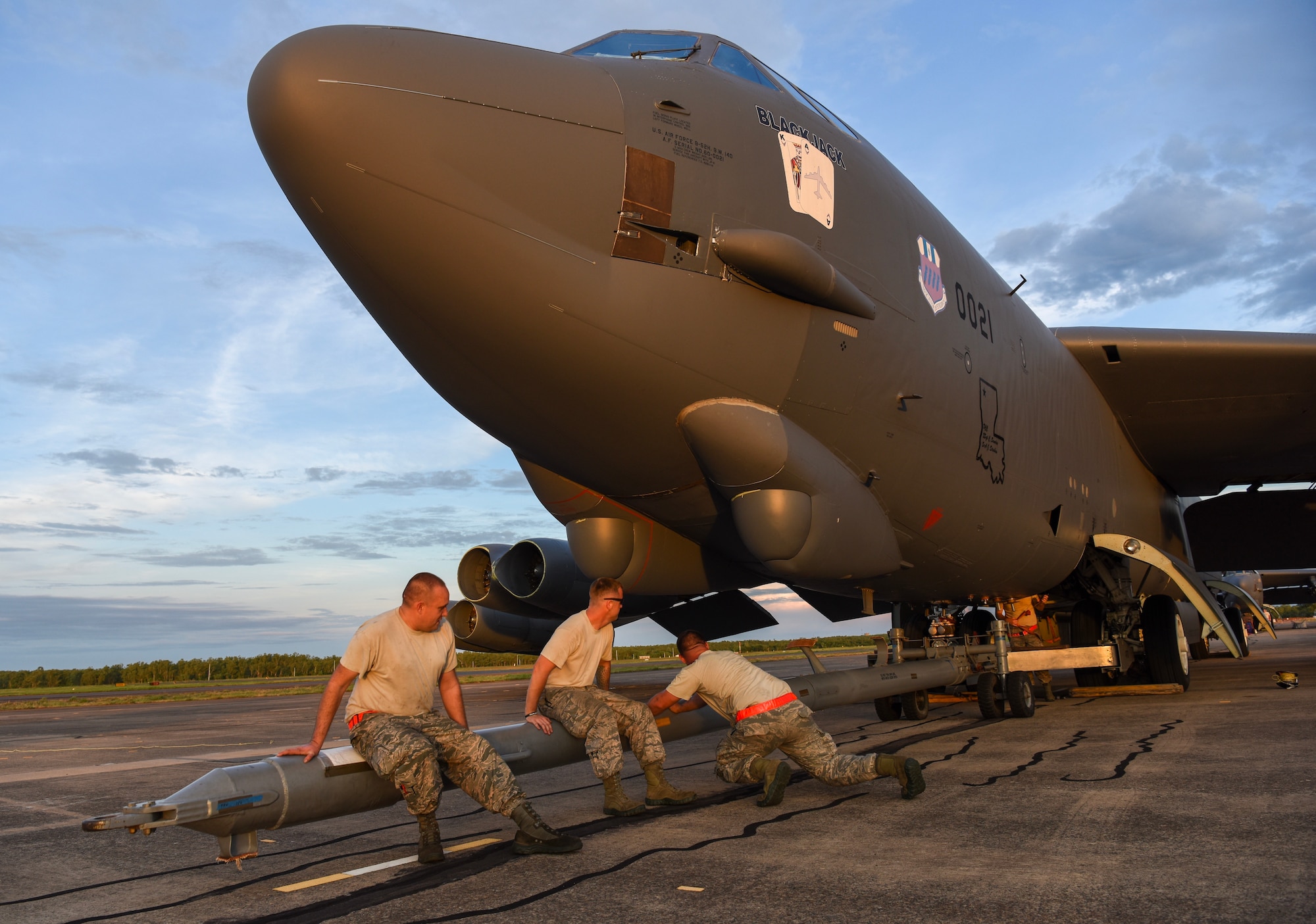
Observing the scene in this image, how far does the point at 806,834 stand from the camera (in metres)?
4.46

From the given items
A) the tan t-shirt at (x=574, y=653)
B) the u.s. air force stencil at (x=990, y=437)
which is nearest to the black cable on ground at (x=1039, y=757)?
the u.s. air force stencil at (x=990, y=437)

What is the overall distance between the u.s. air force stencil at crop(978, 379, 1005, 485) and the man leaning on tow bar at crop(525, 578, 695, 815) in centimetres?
409

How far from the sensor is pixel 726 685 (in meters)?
5.46

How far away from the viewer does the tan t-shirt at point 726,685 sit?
17.8 feet

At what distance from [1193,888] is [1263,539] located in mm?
14735

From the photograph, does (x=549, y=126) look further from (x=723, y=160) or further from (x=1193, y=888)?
(x=1193, y=888)

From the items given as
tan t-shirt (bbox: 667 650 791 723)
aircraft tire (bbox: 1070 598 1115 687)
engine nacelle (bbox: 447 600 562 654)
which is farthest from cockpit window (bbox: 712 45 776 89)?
engine nacelle (bbox: 447 600 562 654)

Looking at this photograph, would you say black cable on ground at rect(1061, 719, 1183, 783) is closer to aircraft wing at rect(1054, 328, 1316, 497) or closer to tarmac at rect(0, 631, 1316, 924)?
tarmac at rect(0, 631, 1316, 924)

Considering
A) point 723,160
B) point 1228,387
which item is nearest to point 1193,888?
point 723,160

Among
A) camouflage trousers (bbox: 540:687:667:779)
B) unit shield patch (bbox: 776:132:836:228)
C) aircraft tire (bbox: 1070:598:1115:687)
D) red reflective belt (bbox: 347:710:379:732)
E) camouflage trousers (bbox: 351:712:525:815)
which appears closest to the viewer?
camouflage trousers (bbox: 351:712:525:815)

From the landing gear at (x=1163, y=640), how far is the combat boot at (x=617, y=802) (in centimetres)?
868

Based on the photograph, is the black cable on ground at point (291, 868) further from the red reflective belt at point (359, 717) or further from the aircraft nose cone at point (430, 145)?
the aircraft nose cone at point (430, 145)

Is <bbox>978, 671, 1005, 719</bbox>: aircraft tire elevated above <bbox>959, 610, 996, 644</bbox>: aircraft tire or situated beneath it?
situated beneath

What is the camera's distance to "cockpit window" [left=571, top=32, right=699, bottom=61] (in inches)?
234
